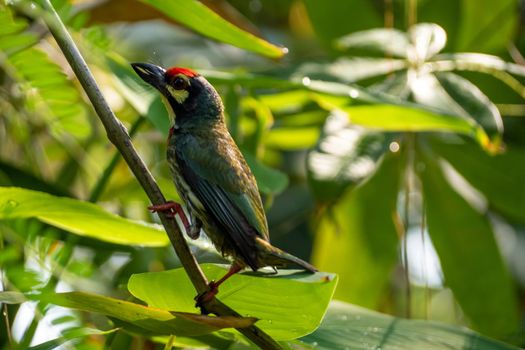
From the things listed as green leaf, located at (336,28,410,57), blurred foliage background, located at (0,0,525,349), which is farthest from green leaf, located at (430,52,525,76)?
green leaf, located at (336,28,410,57)

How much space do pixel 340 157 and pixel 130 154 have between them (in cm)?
123

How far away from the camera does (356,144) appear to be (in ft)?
9.79

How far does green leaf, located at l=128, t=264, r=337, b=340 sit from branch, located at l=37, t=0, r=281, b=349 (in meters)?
0.04

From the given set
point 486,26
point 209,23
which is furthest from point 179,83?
point 486,26

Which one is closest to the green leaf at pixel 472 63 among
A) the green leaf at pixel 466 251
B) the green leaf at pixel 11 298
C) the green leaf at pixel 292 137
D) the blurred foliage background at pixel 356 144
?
the blurred foliage background at pixel 356 144

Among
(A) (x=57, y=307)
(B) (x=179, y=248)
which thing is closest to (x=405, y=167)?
(B) (x=179, y=248)

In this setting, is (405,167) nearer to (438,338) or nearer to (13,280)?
(438,338)

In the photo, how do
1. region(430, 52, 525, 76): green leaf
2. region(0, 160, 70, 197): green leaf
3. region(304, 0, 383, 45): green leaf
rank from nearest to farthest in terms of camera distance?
region(0, 160, 70, 197): green leaf → region(430, 52, 525, 76): green leaf → region(304, 0, 383, 45): green leaf

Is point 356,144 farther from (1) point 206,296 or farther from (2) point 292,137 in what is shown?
(1) point 206,296

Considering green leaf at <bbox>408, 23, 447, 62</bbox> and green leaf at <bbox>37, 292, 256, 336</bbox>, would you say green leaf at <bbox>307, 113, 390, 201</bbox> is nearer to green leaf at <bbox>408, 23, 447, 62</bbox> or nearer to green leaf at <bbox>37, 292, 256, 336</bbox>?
green leaf at <bbox>408, 23, 447, 62</bbox>

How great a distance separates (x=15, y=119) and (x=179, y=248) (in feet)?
4.87

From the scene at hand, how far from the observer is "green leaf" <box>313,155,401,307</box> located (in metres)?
3.45

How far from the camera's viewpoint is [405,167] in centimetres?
343

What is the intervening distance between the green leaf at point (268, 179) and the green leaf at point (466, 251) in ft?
3.44
